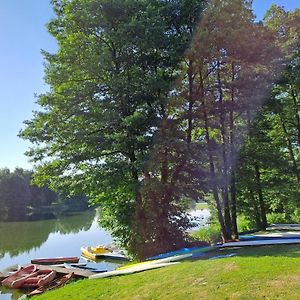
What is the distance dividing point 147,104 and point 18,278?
8.73 metres

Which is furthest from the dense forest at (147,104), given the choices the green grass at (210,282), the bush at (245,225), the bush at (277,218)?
the bush at (277,218)

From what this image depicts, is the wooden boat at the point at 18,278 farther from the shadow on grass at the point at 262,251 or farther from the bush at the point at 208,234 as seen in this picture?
the bush at the point at 208,234

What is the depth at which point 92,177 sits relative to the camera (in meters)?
13.3

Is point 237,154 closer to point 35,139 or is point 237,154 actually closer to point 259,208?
point 259,208

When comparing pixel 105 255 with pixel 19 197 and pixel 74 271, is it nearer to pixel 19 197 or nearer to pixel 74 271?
pixel 74 271

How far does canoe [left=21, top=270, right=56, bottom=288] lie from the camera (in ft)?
41.4

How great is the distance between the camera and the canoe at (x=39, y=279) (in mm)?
12609

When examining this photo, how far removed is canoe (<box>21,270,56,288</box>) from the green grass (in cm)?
353

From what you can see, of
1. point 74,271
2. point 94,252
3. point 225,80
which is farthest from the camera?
point 94,252

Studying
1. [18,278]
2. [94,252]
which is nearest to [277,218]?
[94,252]

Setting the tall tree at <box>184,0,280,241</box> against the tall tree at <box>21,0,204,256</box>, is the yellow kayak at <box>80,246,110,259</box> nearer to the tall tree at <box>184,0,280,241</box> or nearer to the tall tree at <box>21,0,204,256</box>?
the tall tree at <box>21,0,204,256</box>

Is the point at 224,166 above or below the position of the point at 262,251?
above

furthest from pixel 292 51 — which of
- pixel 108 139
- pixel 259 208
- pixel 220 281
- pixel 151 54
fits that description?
pixel 220 281

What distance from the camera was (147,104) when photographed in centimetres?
1414
